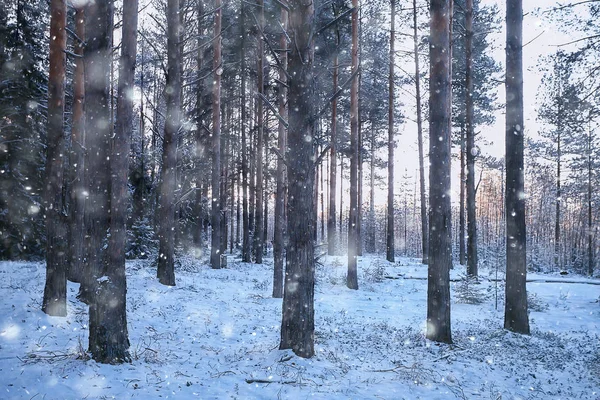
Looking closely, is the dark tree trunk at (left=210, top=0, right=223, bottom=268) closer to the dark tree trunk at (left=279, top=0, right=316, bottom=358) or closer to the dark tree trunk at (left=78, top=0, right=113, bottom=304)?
the dark tree trunk at (left=78, top=0, right=113, bottom=304)

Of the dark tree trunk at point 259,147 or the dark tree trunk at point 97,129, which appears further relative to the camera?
the dark tree trunk at point 259,147

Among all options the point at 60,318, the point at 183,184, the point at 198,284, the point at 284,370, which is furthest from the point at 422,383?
the point at 183,184

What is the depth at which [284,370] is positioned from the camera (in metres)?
5.54

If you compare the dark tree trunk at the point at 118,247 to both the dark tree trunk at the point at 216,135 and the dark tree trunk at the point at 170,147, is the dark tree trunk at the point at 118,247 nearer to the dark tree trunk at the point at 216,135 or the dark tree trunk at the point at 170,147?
the dark tree trunk at the point at 170,147

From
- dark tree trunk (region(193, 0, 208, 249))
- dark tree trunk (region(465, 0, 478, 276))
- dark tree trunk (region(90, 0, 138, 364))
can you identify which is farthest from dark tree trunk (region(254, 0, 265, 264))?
dark tree trunk (region(90, 0, 138, 364))

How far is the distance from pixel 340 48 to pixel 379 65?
5.74 meters

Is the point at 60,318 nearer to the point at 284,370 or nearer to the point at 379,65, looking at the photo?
the point at 284,370

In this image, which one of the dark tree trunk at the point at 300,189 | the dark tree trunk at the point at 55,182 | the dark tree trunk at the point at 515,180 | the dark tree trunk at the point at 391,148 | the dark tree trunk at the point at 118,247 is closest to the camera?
the dark tree trunk at the point at 118,247

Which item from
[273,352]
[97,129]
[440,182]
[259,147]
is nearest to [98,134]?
[97,129]

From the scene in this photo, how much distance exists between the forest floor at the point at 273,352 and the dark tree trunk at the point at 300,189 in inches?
20.8

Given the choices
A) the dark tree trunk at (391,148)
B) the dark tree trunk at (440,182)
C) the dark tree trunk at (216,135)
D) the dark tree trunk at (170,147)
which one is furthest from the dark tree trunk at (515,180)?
the dark tree trunk at (216,135)

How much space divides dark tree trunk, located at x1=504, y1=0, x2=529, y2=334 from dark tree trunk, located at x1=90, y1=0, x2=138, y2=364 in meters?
7.96

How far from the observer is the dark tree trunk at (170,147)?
1209 centimetres

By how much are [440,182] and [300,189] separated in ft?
10.4
